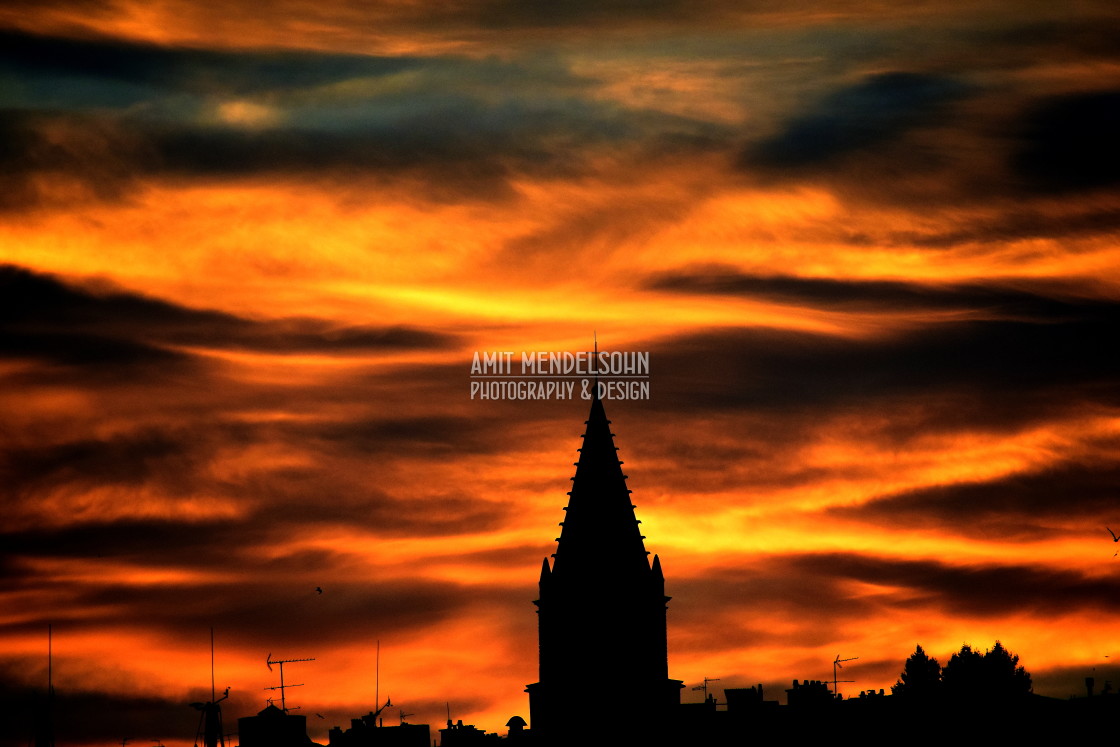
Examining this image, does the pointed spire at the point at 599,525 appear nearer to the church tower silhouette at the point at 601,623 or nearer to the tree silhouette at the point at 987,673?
the church tower silhouette at the point at 601,623

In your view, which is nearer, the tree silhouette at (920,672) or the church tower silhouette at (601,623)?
the church tower silhouette at (601,623)

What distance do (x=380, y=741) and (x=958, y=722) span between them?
23.9 meters

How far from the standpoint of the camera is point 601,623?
4441 inches

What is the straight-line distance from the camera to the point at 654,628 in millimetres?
113250

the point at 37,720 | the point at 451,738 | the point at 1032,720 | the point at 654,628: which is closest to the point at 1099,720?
the point at 1032,720

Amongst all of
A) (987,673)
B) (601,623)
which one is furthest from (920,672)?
(601,623)

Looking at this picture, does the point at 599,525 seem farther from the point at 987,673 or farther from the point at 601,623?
the point at 987,673

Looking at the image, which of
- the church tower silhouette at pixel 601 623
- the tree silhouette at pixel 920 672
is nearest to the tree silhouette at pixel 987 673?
the tree silhouette at pixel 920 672

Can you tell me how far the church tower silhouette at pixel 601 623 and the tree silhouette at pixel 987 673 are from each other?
2290cm

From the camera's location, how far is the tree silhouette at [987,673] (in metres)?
135

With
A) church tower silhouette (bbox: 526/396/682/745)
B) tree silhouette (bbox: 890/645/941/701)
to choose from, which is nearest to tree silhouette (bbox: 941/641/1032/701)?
tree silhouette (bbox: 890/645/941/701)

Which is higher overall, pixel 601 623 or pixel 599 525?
pixel 599 525

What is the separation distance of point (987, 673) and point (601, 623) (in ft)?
117

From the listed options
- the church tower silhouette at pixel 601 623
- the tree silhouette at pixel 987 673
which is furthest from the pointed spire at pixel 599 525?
the tree silhouette at pixel 987 673
